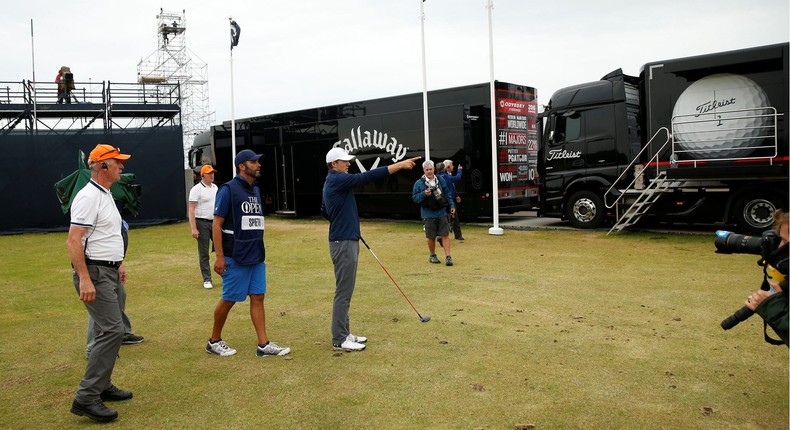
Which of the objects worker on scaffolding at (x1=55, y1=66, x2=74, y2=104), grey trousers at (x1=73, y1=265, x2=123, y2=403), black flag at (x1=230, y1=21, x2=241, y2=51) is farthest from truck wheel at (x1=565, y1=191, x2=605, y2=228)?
worker on scaffolding at (x1=55, y1=66, x2=74, y2=104)

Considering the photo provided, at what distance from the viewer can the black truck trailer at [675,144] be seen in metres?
11.4

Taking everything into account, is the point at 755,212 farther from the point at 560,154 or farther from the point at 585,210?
the point at 560,154

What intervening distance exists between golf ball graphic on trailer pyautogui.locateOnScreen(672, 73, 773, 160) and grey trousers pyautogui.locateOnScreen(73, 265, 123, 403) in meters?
10.9

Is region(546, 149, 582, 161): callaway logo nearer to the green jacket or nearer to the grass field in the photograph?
the grass field

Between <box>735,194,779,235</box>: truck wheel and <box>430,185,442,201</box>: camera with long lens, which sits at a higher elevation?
<box>430,185,442,201</box>: camera with long lens

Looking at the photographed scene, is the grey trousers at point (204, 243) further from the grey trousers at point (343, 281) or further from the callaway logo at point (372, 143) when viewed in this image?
the callaway logo at point (372, 143)

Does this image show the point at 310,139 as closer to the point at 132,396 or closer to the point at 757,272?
the point at 757,272

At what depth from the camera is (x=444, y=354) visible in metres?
5.21

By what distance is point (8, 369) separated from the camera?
5.15 m

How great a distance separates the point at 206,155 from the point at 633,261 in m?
17.9

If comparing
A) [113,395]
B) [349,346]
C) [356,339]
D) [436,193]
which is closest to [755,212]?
[436,193]

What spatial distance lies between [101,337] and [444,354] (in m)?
2.56

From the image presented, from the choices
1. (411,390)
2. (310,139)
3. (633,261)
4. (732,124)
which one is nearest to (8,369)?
(411,390)

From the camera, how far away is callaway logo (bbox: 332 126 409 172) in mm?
16906
